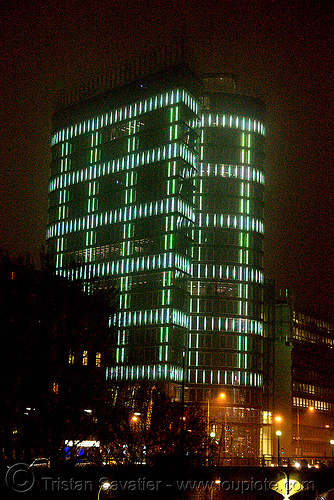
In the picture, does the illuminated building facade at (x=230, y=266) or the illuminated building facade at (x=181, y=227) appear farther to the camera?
the illuminated building facade at (x=230, y=266)

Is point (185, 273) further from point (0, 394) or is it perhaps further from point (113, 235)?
point (0, 394)

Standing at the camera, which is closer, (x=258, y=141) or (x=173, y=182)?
(x=173, y=182)

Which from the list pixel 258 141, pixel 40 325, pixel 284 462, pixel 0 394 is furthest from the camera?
pixel 258 141

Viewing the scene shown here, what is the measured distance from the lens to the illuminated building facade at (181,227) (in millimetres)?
176500

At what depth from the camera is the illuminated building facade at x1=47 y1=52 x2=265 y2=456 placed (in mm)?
176500

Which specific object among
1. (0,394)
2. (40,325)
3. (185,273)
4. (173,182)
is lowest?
(0,394)

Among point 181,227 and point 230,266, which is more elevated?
point 181,227

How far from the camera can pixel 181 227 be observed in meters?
179

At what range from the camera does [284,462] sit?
122 meters

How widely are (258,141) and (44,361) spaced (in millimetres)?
139047

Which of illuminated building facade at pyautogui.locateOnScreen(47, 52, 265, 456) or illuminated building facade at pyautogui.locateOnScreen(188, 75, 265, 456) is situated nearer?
illuminated building facade at pyautogui.locateOnScreen(47, 52, 265, 456)

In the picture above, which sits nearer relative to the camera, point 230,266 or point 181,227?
point 181,227

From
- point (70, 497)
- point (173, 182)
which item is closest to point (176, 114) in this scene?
point (173, 182)

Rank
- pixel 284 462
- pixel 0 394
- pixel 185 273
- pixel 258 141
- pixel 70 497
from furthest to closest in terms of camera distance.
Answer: pixel 258 141 < pixel 185 273 < pixel 284 462 < pixel 0 394 < pixel 70 497
